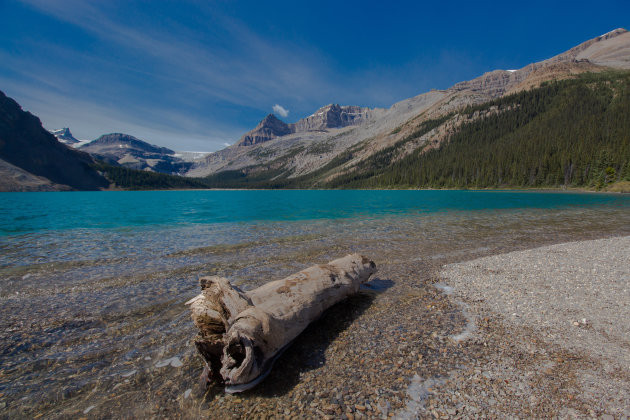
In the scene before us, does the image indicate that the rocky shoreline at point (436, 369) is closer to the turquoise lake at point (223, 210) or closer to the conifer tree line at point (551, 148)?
the turquoise lake at point (223, 210)

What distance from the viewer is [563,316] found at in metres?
7.51

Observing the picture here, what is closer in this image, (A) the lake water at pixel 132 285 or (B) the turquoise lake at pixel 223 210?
(A) the lake water at pixel 132 285

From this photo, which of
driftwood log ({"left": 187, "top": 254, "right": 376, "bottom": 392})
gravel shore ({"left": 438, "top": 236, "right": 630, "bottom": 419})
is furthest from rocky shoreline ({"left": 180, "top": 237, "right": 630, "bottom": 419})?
driftwood log ({"left": 187, "top": 254, "right": 376, "bottom": 392})

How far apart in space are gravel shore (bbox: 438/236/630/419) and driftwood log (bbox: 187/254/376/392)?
13.6 feet

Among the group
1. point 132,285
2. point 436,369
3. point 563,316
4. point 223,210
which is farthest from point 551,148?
point 132,285

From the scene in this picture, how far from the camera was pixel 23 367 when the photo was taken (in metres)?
6.01

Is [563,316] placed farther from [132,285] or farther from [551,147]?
[551,147]

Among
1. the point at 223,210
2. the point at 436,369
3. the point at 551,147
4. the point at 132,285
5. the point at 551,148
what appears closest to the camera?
the point at 436,369

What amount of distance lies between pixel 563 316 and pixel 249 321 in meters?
8.51

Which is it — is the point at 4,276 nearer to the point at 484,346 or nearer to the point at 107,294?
the point at 107,294

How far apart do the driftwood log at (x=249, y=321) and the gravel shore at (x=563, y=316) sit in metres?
4.16

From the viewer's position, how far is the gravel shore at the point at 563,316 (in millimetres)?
4797

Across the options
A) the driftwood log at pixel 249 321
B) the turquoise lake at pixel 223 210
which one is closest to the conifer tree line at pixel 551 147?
the turquoise lake at pixel 223 210

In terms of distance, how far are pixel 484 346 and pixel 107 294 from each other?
12.4 metres
